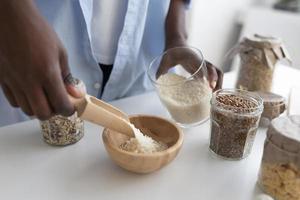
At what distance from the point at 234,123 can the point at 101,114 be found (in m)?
0.20

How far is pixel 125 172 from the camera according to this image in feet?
1.70

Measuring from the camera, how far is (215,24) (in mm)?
1805

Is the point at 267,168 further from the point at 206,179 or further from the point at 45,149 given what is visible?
the point at 45,149

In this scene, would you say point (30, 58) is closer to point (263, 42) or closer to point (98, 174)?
point (98, 174)

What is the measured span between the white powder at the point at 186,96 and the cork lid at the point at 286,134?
17cm

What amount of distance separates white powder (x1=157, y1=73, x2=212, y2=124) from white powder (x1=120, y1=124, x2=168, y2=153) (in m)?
0.10

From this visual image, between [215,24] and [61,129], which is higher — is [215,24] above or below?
below

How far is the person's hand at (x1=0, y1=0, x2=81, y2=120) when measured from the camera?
41 cm

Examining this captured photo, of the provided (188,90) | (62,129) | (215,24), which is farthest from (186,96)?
(215,24)

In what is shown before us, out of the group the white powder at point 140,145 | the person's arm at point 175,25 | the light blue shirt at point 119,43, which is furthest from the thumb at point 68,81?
the person's arm at point 175,25

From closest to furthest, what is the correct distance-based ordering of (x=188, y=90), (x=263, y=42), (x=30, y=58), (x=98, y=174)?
(x=30, y=58) < (x=98, y=174) < (x=188, y=90) < (x=263, y=42)

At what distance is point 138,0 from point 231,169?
1.24 feet

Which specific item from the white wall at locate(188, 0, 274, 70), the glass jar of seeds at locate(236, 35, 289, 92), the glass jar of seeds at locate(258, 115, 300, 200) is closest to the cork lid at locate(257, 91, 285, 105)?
the glass jar of seeds at locate(236, 35, 289, 92)

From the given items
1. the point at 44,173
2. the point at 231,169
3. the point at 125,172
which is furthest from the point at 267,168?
the point at 44,173
